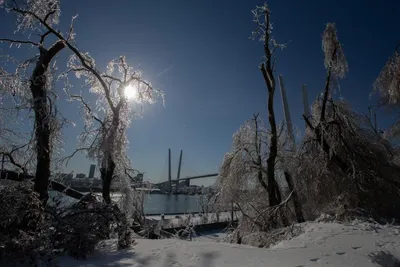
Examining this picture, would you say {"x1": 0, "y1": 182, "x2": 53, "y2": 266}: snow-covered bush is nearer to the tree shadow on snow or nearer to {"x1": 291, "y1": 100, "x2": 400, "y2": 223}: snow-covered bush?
the tree shadow on snow

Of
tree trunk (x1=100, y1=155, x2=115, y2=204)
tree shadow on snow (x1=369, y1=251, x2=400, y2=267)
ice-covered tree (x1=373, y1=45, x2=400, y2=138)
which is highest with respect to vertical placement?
ice-covered tree (x1=373, y1=45, x2=400, y2=138)

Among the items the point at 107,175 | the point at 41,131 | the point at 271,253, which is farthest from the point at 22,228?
the point at 271,253

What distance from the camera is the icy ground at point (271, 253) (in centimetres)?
301

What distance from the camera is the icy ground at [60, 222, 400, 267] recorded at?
9.87 feet

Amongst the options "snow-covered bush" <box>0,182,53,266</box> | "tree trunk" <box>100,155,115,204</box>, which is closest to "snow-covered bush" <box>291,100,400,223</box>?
"tree trunk" <box>100,155,115,204</box>

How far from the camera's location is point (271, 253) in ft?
10.7

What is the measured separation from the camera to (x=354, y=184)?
5949 millimetres

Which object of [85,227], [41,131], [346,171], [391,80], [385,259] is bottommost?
[385,259]

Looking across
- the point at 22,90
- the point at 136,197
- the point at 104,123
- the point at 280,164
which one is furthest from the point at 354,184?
the point at 22,90

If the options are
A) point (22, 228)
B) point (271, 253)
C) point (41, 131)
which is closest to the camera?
point (22, 228)

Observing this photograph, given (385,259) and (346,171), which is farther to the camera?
(346,171)

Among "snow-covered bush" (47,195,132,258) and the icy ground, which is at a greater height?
"snow-covered bush" (47,195,132,258)

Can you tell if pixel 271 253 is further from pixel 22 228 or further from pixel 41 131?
pixel 41 131

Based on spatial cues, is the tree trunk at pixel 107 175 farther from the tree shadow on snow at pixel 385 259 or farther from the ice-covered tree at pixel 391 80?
the ice-covered tree at pixel 391 80
